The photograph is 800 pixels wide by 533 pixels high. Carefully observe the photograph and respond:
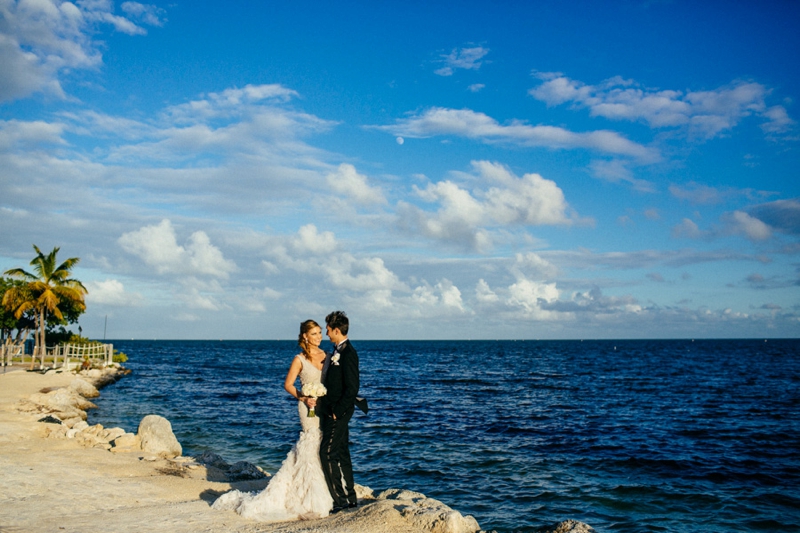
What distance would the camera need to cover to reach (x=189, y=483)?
9.99 meters

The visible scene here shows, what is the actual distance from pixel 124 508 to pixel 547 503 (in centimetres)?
880

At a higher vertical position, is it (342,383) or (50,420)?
(342,383)

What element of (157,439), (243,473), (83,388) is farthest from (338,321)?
(83,388)

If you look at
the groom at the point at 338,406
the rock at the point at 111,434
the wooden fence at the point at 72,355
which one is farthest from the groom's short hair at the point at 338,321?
the wooden fence at the point at 72,355

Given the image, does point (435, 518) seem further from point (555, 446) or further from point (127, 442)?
point (555, 446)

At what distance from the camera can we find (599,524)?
11234 mm

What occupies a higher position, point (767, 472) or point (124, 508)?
point (124, 508)

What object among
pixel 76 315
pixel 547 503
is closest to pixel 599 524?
pixel 547 503

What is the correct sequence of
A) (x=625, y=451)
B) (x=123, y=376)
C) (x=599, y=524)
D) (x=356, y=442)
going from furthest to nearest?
(x=123, y=376) < (x=356, y=442) < (x=625, y=451) < (x=599, y=524)

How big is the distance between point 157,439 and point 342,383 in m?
8.64

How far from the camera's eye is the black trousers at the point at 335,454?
A: 7.89m

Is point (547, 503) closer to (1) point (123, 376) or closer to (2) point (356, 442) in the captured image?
(2) point (356, 442)

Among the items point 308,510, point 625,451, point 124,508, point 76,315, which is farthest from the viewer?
point 76,315

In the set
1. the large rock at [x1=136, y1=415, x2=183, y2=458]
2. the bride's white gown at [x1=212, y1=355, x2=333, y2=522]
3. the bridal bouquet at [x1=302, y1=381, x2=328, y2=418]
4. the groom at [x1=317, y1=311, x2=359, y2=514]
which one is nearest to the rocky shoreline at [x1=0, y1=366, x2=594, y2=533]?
the large rock at [x1=136, y1=415, x2=183, y2=458]
